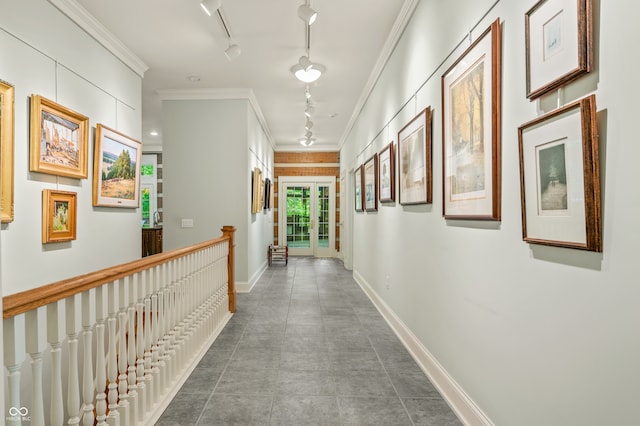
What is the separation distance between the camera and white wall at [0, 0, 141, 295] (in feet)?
8.05

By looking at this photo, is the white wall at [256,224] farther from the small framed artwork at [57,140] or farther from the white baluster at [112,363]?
the white baluster at [112,363]

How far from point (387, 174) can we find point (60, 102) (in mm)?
3039

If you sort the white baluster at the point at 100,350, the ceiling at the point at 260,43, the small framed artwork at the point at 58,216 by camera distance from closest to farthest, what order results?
1. the white baluster at the point at 100,350
2. the small framed artwork at the point at 58,216
3. the ceiling at the point at 260,43

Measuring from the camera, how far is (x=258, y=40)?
3717 mm

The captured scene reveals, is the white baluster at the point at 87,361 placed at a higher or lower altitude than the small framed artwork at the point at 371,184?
lower

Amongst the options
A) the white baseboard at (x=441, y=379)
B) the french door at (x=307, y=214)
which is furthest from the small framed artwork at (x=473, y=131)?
the french door at (x=307, y=214)

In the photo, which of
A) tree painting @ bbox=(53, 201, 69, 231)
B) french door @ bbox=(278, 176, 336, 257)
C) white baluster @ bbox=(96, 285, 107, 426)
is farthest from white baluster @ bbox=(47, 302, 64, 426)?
french door @ bbox=(278, 176, 336, 257)

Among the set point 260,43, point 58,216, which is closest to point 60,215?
point 58,216

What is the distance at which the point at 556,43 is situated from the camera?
124 centimetres

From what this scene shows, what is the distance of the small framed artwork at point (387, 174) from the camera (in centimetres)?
360

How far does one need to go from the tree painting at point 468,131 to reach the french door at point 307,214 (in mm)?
7242

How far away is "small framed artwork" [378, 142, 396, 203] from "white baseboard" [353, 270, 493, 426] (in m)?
1.20

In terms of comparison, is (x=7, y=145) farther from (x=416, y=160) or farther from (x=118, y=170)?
(x=416, y=160)

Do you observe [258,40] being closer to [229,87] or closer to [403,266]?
[229,87]
